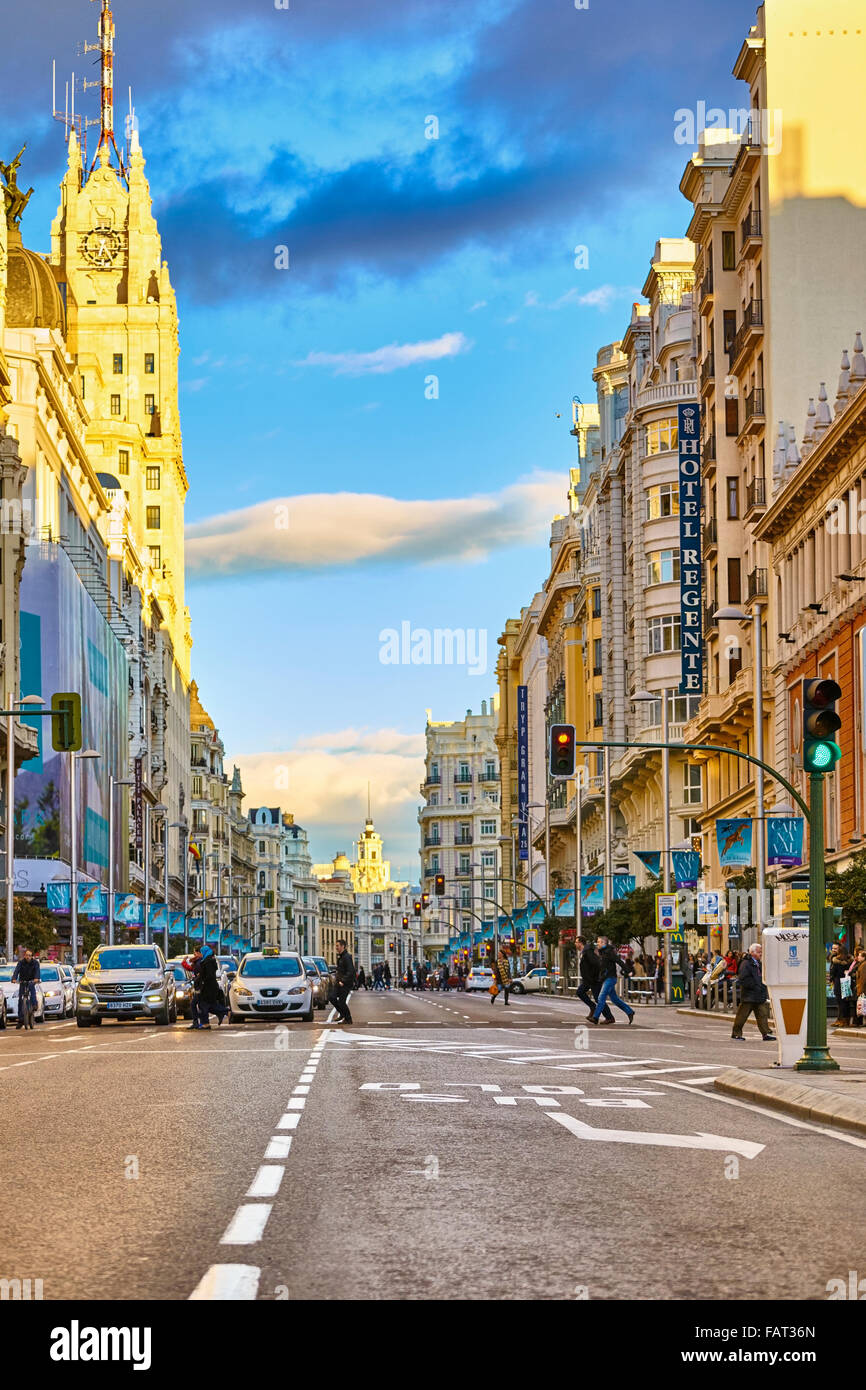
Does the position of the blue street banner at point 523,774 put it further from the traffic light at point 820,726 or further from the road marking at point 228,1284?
the road marking at point 228,1284

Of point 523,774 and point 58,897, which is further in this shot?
point 523,774

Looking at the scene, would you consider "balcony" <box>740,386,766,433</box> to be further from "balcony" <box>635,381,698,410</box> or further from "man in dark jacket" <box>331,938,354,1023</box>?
"man in dark jacket" <box>331,938,354,1023</box>

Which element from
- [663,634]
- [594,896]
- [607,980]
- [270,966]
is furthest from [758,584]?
[607,980]

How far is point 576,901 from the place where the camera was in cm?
7925

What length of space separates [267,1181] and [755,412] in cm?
5380

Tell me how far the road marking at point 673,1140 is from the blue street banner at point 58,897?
61982mm

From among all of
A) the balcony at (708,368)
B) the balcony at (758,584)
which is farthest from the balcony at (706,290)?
the balcony at (758,584)

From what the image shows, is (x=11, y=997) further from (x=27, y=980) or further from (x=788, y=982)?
(x=788, y=982)

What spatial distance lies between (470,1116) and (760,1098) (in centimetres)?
377

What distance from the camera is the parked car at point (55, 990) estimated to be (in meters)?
54.9

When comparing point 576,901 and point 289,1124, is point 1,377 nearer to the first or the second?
point 576,901

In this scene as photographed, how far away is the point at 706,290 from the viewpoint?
69812 mm
